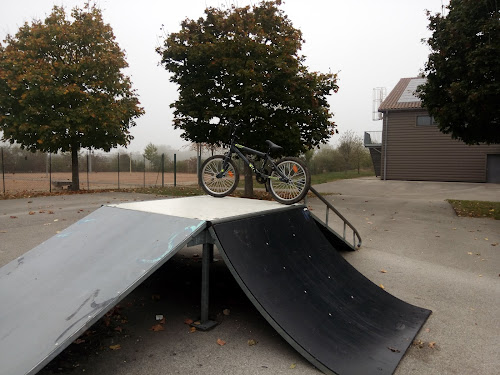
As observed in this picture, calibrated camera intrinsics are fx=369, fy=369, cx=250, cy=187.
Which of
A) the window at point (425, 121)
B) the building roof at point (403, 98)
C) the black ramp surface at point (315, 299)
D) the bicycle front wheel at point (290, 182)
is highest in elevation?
the building roof at point (403, 98)

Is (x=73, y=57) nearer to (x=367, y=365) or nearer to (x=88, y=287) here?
(x=88, y=287)

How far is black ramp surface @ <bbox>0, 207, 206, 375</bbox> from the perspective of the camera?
93.2 inches

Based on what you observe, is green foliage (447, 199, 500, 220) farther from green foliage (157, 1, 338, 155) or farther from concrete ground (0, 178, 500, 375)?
green foliage (157, 1, 338, 155)

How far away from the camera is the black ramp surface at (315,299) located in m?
2.92

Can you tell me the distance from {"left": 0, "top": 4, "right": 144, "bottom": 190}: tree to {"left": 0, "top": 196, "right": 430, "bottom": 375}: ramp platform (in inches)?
428

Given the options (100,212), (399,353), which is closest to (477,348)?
(399,353)

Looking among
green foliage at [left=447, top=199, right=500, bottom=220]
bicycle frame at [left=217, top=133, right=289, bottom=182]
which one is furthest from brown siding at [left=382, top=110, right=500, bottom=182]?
bicycle frame at [left=217, top=133, right=289, bottom=182]

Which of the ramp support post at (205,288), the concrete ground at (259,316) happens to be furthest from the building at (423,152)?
the ramp support post at (205,288)

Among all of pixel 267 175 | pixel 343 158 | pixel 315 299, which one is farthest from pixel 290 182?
pixel 343 158

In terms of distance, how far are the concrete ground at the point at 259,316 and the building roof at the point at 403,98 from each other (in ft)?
59.4

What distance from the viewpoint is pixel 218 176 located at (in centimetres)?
573

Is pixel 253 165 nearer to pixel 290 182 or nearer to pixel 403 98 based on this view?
pixel 290 182

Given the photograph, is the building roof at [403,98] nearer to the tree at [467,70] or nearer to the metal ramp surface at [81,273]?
the tree at [467,70]

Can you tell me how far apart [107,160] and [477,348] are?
86.2 feet
